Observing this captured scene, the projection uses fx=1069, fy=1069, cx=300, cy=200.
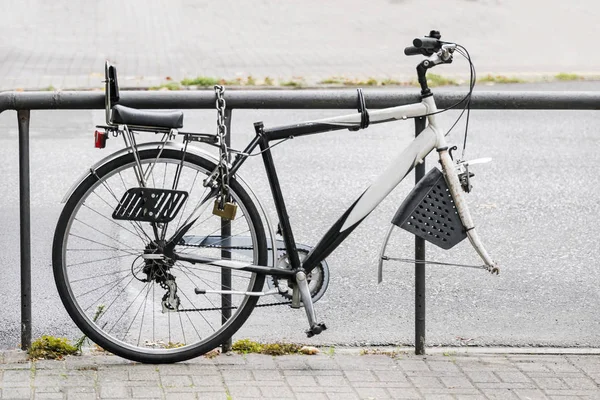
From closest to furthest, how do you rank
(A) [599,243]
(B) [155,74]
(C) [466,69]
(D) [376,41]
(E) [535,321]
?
1. (E) [535,321]
2. (A) [599,243]
3. (B) [155,74]
4. (C) [466,69]
5. (D) [376,41]

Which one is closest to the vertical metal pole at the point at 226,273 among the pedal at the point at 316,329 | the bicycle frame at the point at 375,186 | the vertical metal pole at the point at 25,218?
the bicycle frame at the point at 375,186

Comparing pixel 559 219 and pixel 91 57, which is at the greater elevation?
pixel 91 57

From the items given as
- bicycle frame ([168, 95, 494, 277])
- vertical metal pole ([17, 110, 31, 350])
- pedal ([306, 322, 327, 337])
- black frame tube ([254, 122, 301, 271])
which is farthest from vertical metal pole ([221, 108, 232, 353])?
vertical metal pole ([17, 110, 31, 350])

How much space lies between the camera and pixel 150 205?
4.60 meters

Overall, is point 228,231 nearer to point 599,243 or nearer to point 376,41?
point 599,243

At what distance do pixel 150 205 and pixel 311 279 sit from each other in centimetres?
81

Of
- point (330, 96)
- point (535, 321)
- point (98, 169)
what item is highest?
point (330, 96)

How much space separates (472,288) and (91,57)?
33.2ft

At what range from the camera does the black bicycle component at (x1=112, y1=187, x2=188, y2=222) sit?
4.57 metres

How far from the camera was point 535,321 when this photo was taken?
6.07m

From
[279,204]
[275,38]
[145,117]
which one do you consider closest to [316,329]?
[279,204]

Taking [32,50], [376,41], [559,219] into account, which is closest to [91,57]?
[32,50]

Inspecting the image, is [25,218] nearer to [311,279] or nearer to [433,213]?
[311,279]

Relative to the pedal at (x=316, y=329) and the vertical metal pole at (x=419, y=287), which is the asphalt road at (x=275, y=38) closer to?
the vertical metal pole at (x=419, y=287)
